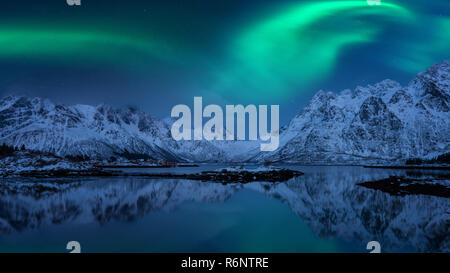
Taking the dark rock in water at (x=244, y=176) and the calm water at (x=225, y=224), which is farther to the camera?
the dark rock in water at (x=244, y=176)

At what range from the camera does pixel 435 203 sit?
84.7 ft

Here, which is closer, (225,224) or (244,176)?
(225,224)

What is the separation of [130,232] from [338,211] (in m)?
16.6

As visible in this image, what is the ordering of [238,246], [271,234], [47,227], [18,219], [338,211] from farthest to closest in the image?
[338,211], [18,219], [47,227], [271,234], [238,246]

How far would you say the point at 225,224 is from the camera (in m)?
19.7

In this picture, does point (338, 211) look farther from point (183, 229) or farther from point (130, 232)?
point (130, 232)

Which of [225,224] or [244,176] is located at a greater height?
[225,224]

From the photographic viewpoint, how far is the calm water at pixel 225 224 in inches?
580

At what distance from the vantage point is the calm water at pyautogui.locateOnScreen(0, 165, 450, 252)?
14.7 m

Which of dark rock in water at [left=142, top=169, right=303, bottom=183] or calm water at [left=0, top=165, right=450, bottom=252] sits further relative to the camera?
dark rock in water at [left=142, top=169, right=303, bottom=183]
